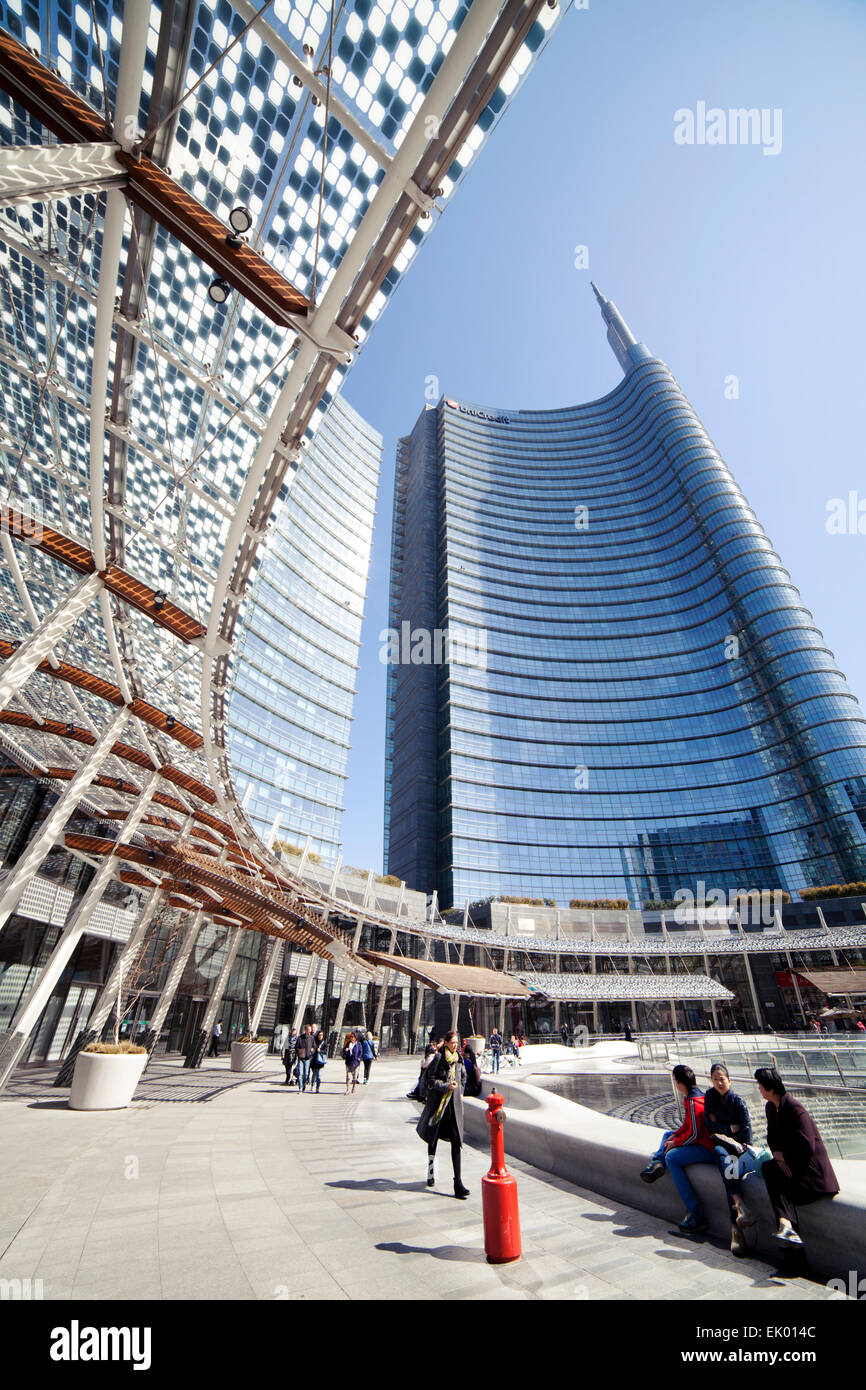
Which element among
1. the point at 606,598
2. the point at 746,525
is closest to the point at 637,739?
the point at 606,598

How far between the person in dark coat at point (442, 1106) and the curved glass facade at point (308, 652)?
165ft

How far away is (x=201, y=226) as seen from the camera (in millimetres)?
6348

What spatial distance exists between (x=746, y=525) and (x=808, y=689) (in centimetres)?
3422

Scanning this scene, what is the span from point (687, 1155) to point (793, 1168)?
1404 mm

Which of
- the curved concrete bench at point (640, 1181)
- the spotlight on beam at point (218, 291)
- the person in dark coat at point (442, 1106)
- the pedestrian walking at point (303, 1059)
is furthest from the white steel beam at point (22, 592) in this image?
the curved concrete bench at point (640, 1181)

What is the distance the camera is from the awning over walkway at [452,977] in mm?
27984

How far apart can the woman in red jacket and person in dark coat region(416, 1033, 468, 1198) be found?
7.22ft

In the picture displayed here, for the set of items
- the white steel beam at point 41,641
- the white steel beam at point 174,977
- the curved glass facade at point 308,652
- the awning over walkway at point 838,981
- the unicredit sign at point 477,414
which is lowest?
the white steel beam at point 174,977

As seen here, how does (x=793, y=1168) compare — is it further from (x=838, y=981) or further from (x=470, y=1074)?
(x=838, y=981)

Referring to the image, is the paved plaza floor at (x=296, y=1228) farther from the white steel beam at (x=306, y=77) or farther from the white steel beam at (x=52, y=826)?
the white steel beam at (x=306, y=77)

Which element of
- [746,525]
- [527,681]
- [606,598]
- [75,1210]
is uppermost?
[746,525]

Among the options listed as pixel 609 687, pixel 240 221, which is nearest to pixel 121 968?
pixel 240 221
